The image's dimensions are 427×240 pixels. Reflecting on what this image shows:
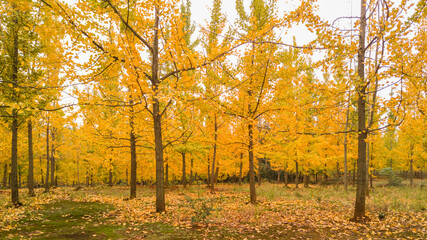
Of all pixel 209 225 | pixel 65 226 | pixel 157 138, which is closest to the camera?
pixel 65 226

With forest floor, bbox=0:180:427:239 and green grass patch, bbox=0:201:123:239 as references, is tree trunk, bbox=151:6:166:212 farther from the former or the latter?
green grass patch, bbox=0:201:123:239

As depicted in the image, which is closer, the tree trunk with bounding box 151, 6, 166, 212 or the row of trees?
the row of trees

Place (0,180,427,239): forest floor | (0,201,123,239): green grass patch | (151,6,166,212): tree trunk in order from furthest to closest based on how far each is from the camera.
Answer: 1. (151,6,166,212): tree trunk
2. (0,180,427,239): forest floor
3. (0,201,123,239): green grass patch

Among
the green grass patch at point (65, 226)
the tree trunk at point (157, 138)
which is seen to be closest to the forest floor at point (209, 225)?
the green grass patch at point (65, 226)

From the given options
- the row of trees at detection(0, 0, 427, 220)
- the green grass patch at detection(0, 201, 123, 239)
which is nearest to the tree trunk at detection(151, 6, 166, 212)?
the row of trees at detection(0, 0, 427, 220)

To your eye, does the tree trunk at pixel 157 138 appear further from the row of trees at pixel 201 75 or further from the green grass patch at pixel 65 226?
the green grass patch at pixel 65 226

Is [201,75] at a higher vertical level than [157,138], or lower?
higher

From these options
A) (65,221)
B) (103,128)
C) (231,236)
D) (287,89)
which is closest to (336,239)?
(231,236)

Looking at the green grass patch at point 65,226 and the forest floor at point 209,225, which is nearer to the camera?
the green grass patch at point 65,226

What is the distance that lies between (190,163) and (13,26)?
17109 millimetres

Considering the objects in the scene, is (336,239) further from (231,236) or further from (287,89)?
(287,89)

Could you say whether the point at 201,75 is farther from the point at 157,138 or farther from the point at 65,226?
the point at 65,226

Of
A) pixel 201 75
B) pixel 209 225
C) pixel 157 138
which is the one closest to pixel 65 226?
pixel 157 138

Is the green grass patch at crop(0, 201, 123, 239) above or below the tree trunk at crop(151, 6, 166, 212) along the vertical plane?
below
